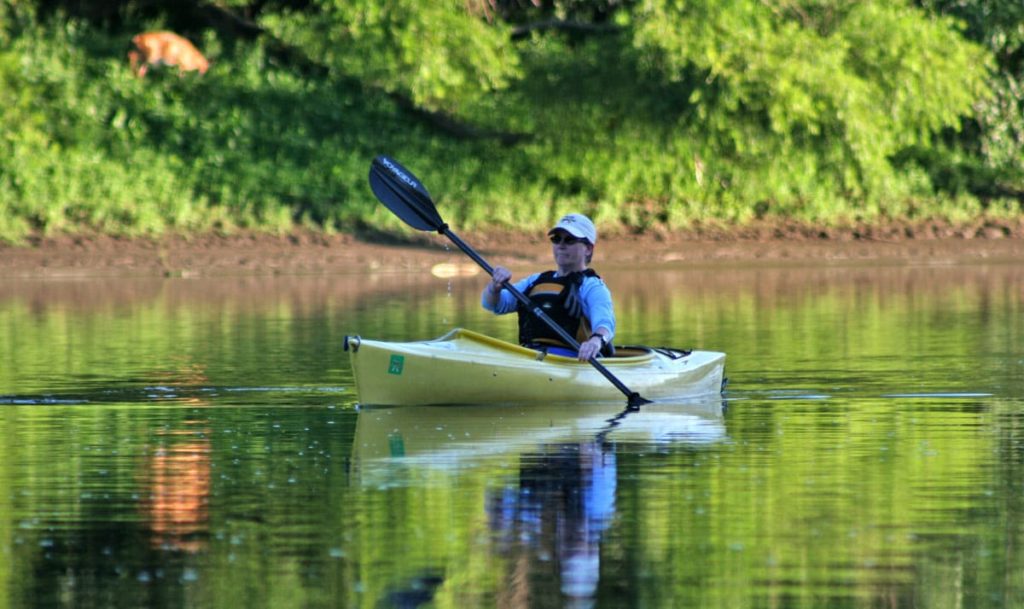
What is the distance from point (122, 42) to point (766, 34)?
36.6 feet

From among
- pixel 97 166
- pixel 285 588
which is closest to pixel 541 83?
pixel 97 166

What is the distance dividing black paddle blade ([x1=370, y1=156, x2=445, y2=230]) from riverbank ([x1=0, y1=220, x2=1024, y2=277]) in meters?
12.2

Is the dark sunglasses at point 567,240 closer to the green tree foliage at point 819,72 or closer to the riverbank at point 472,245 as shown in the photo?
the riverbank at point 472,245

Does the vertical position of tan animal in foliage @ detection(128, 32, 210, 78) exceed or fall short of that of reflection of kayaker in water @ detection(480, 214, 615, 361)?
it exceeds it

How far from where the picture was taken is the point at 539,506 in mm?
9773

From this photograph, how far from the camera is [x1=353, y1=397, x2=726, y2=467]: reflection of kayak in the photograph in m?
12.1

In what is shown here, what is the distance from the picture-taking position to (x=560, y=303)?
14625 mm

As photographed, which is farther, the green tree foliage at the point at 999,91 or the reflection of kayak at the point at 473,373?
the green tree foliage at the point at 999,91

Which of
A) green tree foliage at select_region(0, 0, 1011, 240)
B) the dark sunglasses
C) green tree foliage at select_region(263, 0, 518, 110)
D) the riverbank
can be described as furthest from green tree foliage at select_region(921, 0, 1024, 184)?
the dark sunglasses

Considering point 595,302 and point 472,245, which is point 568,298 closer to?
point 595,302

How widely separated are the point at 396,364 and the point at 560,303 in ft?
4.03

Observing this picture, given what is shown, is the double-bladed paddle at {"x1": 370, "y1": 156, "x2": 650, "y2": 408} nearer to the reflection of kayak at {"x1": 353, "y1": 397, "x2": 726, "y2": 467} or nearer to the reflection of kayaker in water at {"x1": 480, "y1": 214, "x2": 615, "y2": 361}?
the reflection of kayaker in water at {"x1": 480, "y1": 214, "x2": 615, "y2": 361}

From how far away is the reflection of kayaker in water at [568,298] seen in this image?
14250 mm

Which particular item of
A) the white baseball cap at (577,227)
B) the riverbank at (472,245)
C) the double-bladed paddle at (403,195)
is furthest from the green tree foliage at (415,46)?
the white baseball cap at (577,227)
